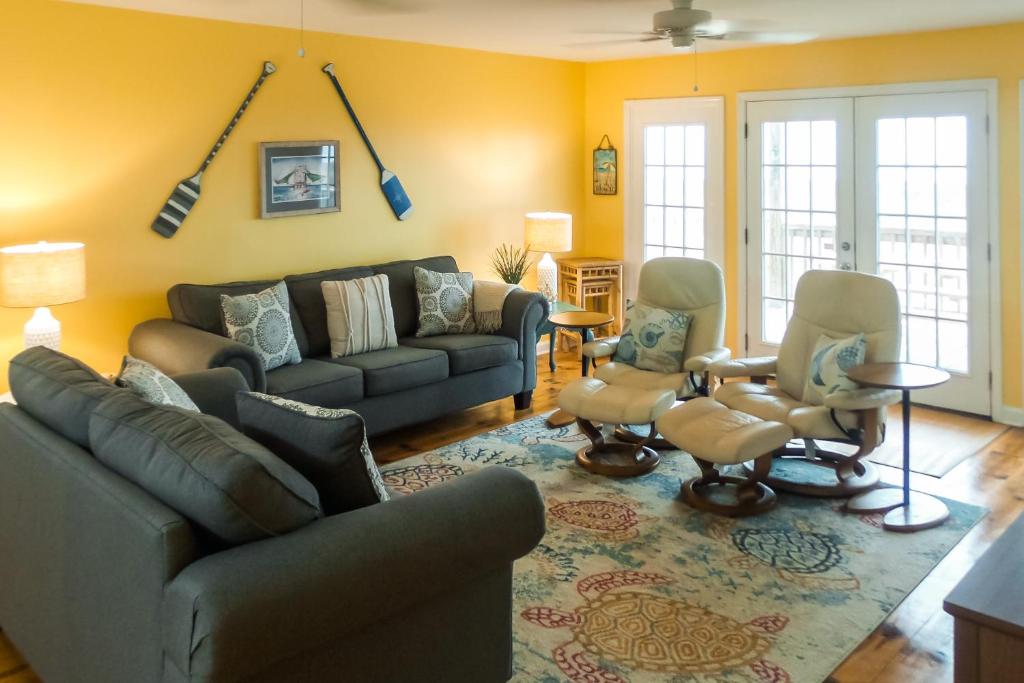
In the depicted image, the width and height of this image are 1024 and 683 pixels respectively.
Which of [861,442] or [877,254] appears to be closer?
[861,442]

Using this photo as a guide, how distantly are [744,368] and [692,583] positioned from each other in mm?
1506

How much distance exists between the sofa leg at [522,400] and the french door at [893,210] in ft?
6.41

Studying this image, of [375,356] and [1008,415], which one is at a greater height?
[375,356]

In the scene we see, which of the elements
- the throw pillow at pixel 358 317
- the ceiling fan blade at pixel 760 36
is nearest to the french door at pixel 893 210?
the ceiling fan blade at pixel 760 36

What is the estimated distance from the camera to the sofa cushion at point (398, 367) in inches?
205

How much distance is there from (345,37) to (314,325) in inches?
72.9

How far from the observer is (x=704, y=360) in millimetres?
4953

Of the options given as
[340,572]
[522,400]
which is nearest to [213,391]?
[340,572]

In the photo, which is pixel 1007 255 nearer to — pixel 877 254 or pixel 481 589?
pixel 877 254

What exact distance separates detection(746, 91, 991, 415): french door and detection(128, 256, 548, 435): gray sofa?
77.1 inches

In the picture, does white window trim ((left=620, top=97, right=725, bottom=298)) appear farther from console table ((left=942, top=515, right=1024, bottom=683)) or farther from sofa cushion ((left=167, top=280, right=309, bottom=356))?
console table ((left=942, top=515, right=1024, bottom=683))

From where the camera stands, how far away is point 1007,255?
564 cm

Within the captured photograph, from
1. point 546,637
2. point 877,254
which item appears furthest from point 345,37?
point 546,637

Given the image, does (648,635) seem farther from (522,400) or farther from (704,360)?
(522,400)
